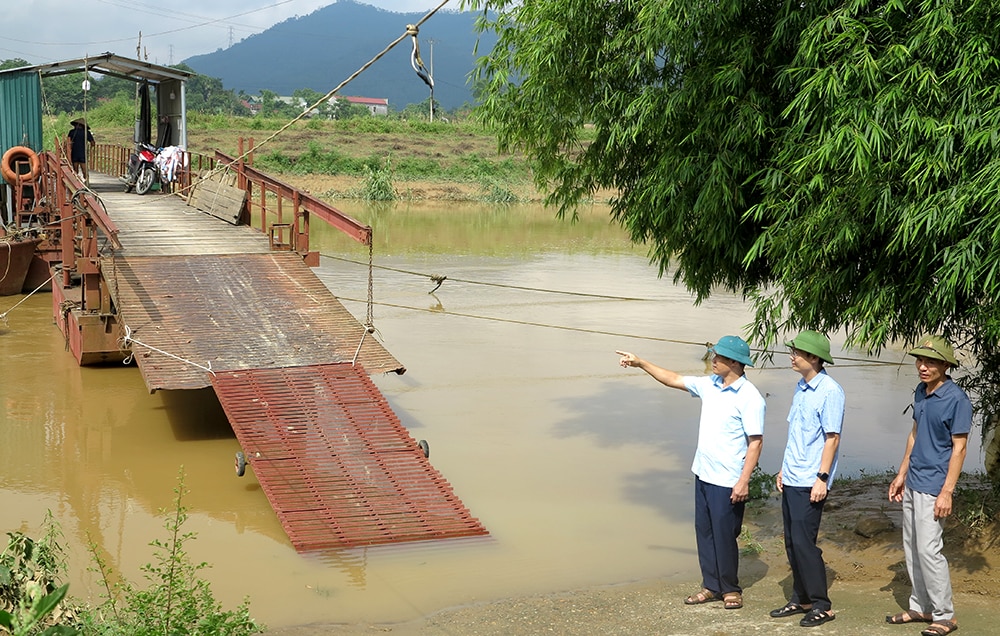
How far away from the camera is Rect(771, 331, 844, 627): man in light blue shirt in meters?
5.72

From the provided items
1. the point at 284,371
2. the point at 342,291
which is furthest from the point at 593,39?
the point at 342,291

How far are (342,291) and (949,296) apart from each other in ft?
50.0

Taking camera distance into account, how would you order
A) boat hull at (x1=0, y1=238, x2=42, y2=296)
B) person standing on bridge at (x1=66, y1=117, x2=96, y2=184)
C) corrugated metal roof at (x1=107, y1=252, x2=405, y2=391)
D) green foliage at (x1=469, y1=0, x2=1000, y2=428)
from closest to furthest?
green foliage at (x1=469, y1=0, x2=1000, y2=428) < corrugated metal roof at (x1=107, y1=252, x2=405, y2=391) < boat hull at (x1=0, y1=238, x2=42, y2=296) < person standing on bridge at (x1=66, y1=117, x2=96, y2=184)

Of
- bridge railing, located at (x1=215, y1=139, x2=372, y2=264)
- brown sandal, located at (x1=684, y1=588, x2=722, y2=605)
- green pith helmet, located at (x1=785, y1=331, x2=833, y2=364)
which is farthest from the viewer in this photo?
bridge railing, located at (x1=215, y1=139, x2=372, y2=264)

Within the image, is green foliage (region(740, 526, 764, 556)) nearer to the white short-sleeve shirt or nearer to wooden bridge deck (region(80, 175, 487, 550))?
the white short-sleeve shirt

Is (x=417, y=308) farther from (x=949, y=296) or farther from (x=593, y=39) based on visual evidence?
(x=949, y=296)

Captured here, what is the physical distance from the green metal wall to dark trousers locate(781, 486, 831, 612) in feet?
56.5

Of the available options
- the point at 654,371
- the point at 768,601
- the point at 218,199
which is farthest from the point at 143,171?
the point at 768,601

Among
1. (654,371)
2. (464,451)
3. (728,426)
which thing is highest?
(654,371)

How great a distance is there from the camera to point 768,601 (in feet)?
20.9

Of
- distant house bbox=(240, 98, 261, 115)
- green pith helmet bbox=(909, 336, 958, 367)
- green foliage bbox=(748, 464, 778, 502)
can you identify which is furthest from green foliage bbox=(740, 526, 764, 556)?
distant house bbox=(240, 98, 261, 115)

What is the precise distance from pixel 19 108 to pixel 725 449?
17081 mm

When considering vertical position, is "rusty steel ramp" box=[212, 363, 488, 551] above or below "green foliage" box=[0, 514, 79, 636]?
below

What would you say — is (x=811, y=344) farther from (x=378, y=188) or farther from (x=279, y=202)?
(x=378, y=188)
